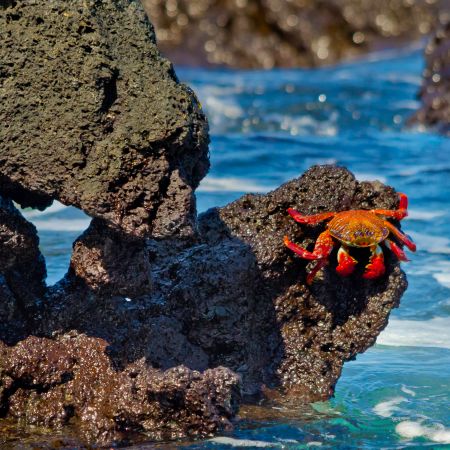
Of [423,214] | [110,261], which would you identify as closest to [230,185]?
[423,214]

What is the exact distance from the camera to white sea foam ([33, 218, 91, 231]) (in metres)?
8.77

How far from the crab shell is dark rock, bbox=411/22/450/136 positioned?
930cm

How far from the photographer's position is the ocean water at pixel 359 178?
474 cm

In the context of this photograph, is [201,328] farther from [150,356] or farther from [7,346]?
[7,346]

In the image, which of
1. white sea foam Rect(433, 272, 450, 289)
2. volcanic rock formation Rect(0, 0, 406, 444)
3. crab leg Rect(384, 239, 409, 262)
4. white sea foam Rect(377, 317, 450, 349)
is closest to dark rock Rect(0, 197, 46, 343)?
volcanic rock formation Rect(0, 0, 406, 444)

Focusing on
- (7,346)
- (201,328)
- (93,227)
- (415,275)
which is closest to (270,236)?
(201,328)

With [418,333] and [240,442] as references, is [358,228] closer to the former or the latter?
[240,442]

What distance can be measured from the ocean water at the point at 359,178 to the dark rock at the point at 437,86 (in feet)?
0.92

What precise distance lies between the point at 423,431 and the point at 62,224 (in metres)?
4.97

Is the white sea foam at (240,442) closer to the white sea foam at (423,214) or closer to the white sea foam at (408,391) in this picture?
the white sea foam at (408,391)

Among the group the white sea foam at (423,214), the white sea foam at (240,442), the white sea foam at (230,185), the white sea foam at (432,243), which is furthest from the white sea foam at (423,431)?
the white sea foam at (230,185)

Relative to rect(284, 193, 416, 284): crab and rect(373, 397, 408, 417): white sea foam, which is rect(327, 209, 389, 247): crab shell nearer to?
rect(284, 193, 416, 284): crab

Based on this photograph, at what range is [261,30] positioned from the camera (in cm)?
1969

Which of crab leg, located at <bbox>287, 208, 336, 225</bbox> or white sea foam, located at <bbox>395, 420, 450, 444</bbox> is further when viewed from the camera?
crab leg, located at <bbox>287, 208, 336, 225</bbox>
